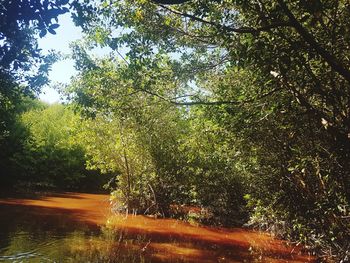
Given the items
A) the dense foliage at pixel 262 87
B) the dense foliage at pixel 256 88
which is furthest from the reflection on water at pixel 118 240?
the dense foliage at pixel 262 87

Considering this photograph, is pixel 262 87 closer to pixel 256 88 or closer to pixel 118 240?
pixel 256 88

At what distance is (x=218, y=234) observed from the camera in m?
14.9

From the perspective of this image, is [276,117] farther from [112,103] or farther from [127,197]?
[127,197]

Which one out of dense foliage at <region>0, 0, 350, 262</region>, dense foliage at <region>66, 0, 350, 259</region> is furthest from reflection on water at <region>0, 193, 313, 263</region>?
dense foliage at <region>66, 0, 350, 259</region>

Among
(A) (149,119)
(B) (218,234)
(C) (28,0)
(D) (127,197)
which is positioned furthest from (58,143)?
(C) (28,0)

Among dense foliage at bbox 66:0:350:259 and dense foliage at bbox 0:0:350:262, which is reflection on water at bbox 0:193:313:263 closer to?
dense foliage at bbox 0:0:350:262

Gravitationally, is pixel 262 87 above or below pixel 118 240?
above

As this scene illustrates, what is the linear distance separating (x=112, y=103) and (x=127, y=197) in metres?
11.2

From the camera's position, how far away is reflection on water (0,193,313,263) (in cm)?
971

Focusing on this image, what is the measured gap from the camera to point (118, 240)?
11.9 metres

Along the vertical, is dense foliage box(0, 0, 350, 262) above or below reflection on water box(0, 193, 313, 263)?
above

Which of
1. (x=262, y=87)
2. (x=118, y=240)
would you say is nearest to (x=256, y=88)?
(x=262, y=87)

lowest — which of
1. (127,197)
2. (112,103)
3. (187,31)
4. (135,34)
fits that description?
(127,197)

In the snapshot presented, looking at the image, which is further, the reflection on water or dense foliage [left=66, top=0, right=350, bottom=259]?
the reflection on water
